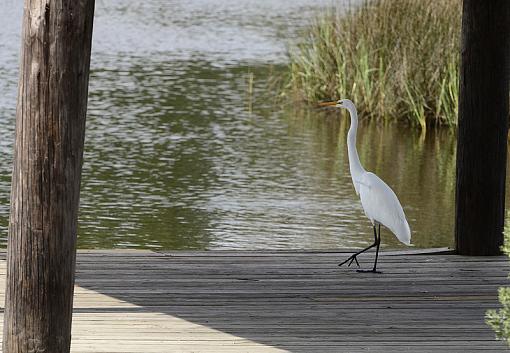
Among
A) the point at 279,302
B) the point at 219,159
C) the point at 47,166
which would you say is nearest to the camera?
the point at 47,166

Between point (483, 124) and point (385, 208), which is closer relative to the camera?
point (385, 208)

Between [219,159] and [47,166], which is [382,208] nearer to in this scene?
[47,166]

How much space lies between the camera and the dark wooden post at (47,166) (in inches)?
141

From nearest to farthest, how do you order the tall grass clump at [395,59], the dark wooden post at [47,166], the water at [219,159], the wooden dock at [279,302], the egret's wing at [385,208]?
the dark wooden post at [47,166]
the wooden dock at [279,302]
the egret's wing at [385,208]
the water at [219,159]
the tall grass clump at [395,59]

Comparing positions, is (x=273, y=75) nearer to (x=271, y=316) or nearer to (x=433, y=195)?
(x=433, y=195)

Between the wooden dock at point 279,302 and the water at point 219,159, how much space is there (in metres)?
2.25

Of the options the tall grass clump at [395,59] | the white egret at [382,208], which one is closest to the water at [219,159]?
the tall grass clump at [395,59]

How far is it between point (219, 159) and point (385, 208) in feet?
17.9

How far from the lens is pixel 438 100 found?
12281 millimetres

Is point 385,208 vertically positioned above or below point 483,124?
below

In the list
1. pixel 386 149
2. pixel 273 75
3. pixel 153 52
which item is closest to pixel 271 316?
pixel 386 149

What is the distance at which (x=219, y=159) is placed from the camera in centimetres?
1112

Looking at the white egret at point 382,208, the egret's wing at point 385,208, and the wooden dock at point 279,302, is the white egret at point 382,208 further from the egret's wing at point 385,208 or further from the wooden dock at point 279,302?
the wooden dock at point 279,302

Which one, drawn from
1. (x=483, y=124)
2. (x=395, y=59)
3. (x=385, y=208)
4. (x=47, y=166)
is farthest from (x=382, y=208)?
(x=395, y=59)
